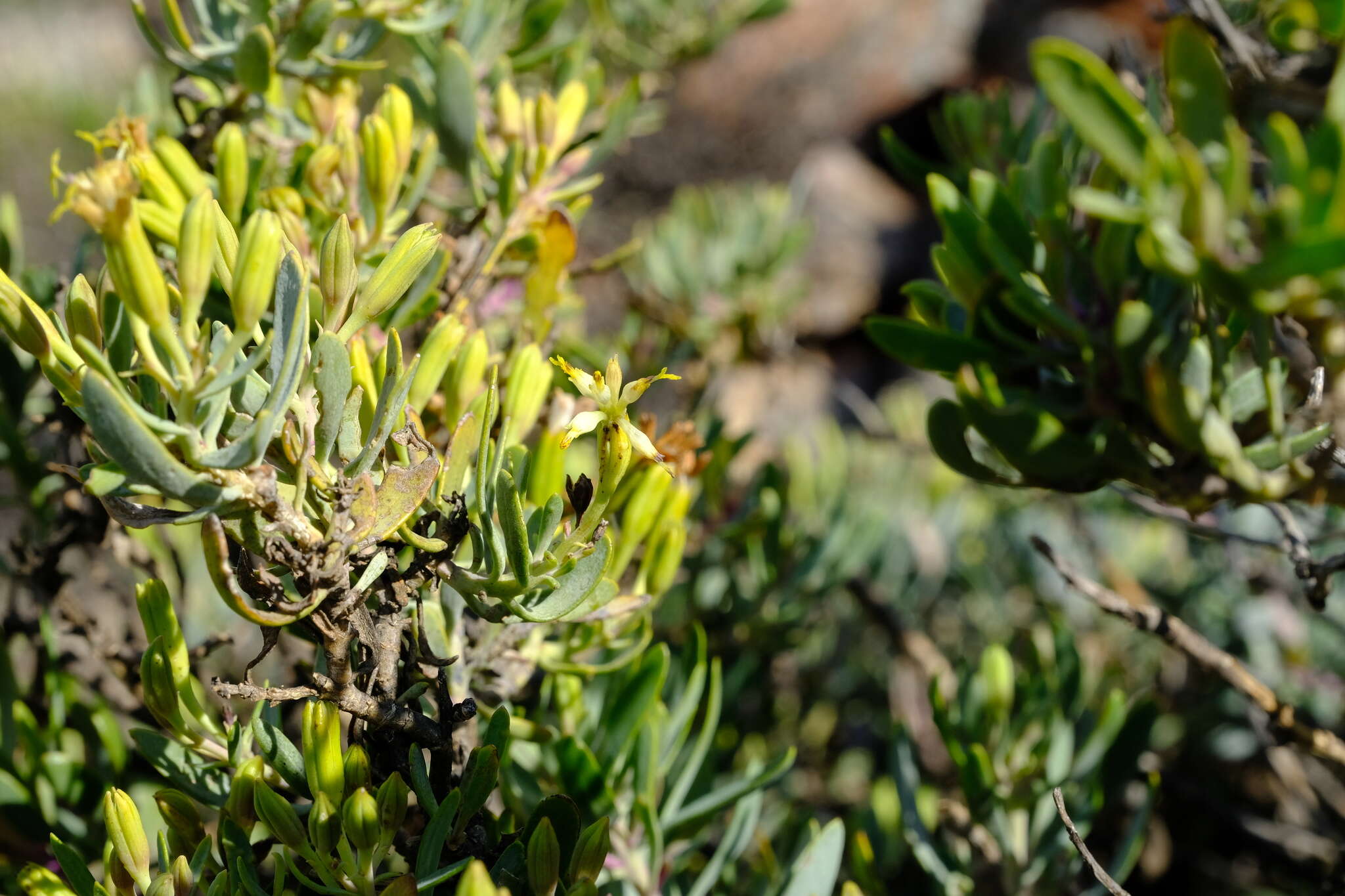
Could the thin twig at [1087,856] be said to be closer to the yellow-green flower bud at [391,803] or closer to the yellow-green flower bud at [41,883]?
the yellow-green flower bud at [391,803]

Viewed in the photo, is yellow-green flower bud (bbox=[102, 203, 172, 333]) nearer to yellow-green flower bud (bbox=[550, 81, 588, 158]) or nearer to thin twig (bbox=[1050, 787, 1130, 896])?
yellow-green flower bud (bbox=[550, 81, 588, 158])

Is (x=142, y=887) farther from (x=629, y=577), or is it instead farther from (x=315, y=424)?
(x=629, y=577)

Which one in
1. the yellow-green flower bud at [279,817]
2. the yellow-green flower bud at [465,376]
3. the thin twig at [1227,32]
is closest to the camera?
the yellow-green flower bud at [279,817]

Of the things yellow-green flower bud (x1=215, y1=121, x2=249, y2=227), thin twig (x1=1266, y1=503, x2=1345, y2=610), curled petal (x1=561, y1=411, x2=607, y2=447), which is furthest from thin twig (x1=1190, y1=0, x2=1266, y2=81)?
yellow-green flower bud (x1=215, y1=121, x2=249, y2=227)

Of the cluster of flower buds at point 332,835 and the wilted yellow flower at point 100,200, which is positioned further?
the cluster of flower buds at point 332,835

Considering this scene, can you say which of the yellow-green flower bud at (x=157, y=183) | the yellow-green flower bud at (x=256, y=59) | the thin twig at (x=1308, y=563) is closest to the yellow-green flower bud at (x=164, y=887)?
the yellow-green flower bud at (x=157, y=183)
